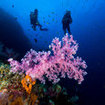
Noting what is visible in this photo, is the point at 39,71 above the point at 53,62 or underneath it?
underneath

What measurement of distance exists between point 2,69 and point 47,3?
108987 mm

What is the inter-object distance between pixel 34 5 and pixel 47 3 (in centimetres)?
1417

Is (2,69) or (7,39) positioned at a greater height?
(7,39)

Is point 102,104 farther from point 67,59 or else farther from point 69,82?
point 67,59

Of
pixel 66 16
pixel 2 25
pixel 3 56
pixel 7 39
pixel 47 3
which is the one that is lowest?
pixel 3 56

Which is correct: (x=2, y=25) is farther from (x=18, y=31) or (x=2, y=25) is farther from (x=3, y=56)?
(x=3, y=56)

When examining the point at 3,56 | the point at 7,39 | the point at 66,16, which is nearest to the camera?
the point at 3,56

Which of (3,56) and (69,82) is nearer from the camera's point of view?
(3,56)

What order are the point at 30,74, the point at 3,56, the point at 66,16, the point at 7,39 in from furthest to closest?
the point at 7,39 → the point at 66,16 → the point at 3,56 → the point at 30,74

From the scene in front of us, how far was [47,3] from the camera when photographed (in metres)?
99.3

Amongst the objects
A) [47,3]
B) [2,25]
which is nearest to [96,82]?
[2,25]

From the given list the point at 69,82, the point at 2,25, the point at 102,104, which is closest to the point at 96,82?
the point at 102,104

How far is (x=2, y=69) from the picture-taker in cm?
→ 405

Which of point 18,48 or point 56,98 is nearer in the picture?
point 56,98
